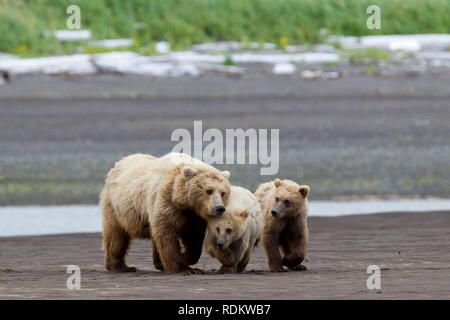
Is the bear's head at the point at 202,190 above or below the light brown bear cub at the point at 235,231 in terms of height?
above

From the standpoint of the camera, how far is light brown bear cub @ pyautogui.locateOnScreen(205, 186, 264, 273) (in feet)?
24.9

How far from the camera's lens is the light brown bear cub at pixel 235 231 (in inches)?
299

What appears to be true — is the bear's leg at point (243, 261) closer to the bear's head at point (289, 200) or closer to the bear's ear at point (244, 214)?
the bear's head at point (289, 200)

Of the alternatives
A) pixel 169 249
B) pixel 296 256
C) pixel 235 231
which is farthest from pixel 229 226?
pixel 296 256

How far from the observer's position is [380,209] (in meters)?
12.9

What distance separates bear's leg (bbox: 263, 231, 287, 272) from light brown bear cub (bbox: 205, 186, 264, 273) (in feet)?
0.31

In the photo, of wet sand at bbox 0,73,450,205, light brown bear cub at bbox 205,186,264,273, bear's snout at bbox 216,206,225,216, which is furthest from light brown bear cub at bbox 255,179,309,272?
wet sand at bbox 0,73,450,205

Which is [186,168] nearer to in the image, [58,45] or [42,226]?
[42,226]

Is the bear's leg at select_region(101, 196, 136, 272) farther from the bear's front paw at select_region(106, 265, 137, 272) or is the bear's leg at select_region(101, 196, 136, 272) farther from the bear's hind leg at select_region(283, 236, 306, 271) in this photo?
the bear's hind leg at select_region(283, 236, 306, 271)

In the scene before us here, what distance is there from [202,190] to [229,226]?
0.37 metres

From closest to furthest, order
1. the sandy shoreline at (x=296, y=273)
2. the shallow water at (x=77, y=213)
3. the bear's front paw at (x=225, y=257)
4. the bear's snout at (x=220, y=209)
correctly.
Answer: the sandy shoreline at (x=296, y=273) → the bear's snout at (x=220, y=209) → the bear's front paw at (x=225, y=257) → the shallow water at (x=77, y=213)

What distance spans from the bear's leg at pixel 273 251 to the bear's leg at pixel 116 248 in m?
1.13

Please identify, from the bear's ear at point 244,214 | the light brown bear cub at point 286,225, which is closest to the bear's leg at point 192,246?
the bear's ear at point 244,214
